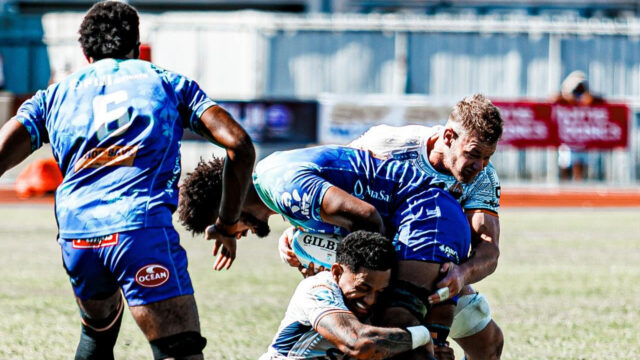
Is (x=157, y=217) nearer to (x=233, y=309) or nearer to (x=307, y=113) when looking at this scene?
(x=233, y=309)

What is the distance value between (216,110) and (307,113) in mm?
17704

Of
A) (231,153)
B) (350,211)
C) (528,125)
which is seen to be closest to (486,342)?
(350,211)

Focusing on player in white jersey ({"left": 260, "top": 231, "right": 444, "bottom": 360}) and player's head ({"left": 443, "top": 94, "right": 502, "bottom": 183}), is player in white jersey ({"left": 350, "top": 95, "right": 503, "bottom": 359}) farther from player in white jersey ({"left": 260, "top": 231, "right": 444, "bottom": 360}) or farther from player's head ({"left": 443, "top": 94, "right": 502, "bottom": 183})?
player in white jersey ({"left": 260, "top": 231, "right": 444, "bottom": 360})

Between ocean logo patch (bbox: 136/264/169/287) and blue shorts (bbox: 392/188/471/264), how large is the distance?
3.94ft

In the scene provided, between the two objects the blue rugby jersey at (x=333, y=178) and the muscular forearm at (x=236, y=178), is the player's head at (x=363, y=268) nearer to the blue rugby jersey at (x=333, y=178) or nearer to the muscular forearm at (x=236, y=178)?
the blue rugby jersey at (x=333, y=178)

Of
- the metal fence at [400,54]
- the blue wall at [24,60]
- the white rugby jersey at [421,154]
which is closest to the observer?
the white rugby jersey at [421,154]

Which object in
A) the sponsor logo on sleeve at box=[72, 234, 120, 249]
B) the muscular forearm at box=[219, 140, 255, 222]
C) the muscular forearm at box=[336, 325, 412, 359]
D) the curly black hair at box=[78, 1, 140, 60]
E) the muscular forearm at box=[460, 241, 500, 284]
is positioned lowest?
the muscular forearm at box=[336, 325, 412, 359]

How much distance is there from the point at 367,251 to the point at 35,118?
1.62 metres

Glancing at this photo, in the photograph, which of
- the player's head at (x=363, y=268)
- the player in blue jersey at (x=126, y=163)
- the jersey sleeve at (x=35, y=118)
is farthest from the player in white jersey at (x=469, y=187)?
the jersey sleeve at (x=35, y=118)

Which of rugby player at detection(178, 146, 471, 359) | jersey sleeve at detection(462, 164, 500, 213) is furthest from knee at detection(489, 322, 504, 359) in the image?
rugby player at detection(178, 146, 471, 359)

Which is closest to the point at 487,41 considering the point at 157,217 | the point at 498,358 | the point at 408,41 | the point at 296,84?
the point at 408,41

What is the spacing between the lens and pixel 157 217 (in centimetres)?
483

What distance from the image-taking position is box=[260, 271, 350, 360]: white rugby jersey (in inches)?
203

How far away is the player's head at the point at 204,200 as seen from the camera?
584cm
